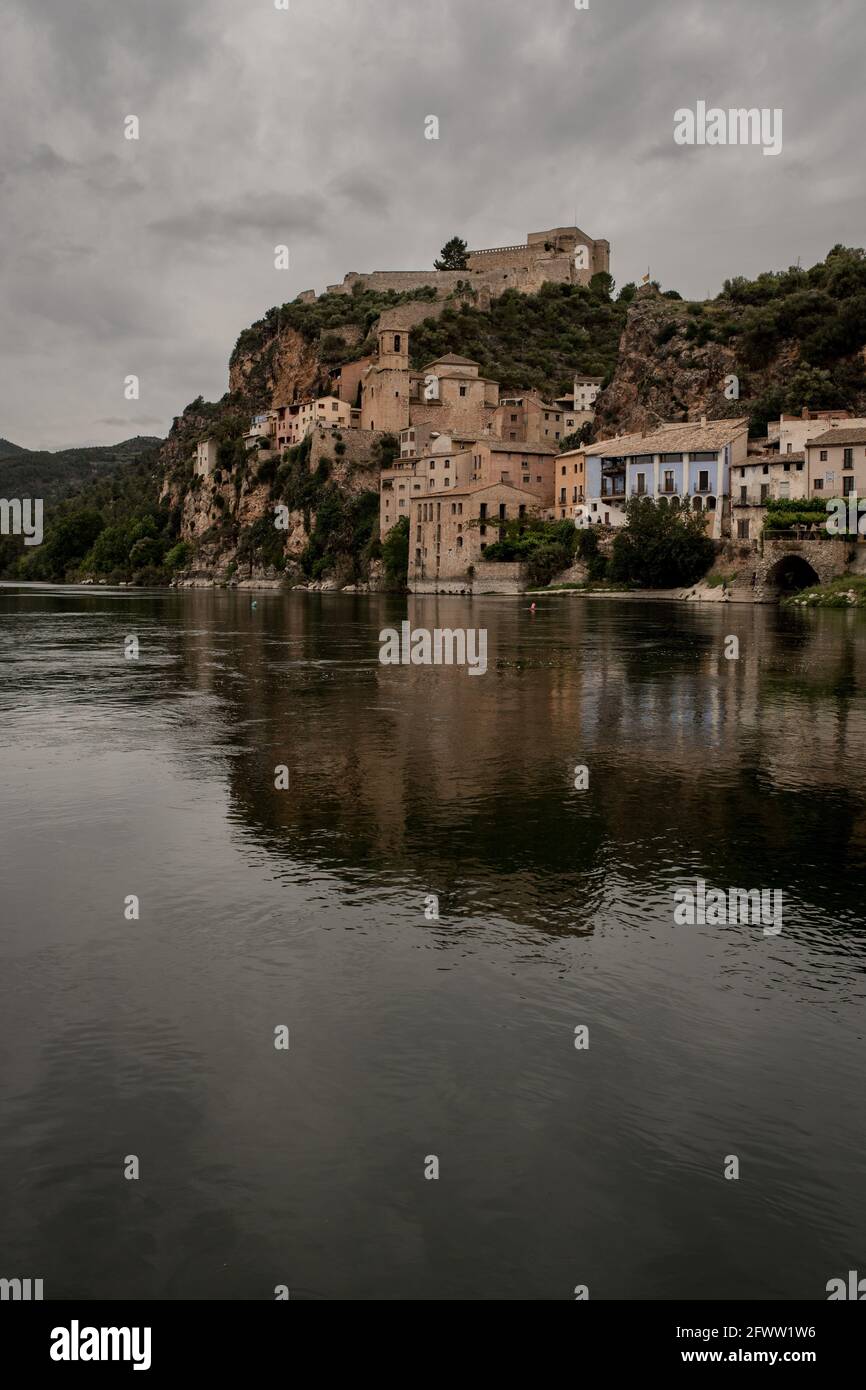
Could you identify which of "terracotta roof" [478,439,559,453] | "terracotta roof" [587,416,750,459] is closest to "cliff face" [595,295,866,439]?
"terracotta roof" [587,416,750,459]

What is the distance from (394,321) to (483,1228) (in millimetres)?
140296

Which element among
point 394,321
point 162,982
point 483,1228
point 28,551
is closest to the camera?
point 483,1228

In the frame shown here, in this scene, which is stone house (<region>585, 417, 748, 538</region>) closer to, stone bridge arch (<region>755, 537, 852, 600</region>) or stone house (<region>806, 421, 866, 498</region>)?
stone house (<region>806, 421, 866, 498</region>)

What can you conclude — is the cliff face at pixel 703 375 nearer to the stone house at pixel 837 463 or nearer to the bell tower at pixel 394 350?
the stone house at pixel 837 463

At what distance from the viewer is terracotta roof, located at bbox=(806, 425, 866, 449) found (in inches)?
2899

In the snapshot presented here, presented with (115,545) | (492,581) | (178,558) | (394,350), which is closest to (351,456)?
(394,350)

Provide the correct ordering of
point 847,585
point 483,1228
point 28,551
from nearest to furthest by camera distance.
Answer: point 483,1228, point 847,585, point 28,551

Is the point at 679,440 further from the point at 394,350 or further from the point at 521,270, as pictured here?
the point at 521,270

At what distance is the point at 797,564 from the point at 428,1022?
7013cm

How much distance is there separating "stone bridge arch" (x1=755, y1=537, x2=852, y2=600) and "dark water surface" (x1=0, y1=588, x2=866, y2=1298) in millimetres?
53579

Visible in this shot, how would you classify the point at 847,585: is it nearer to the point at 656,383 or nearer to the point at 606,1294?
the point at 656,383

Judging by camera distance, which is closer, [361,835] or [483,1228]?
[483,1228]

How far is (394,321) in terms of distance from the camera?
452 ft
